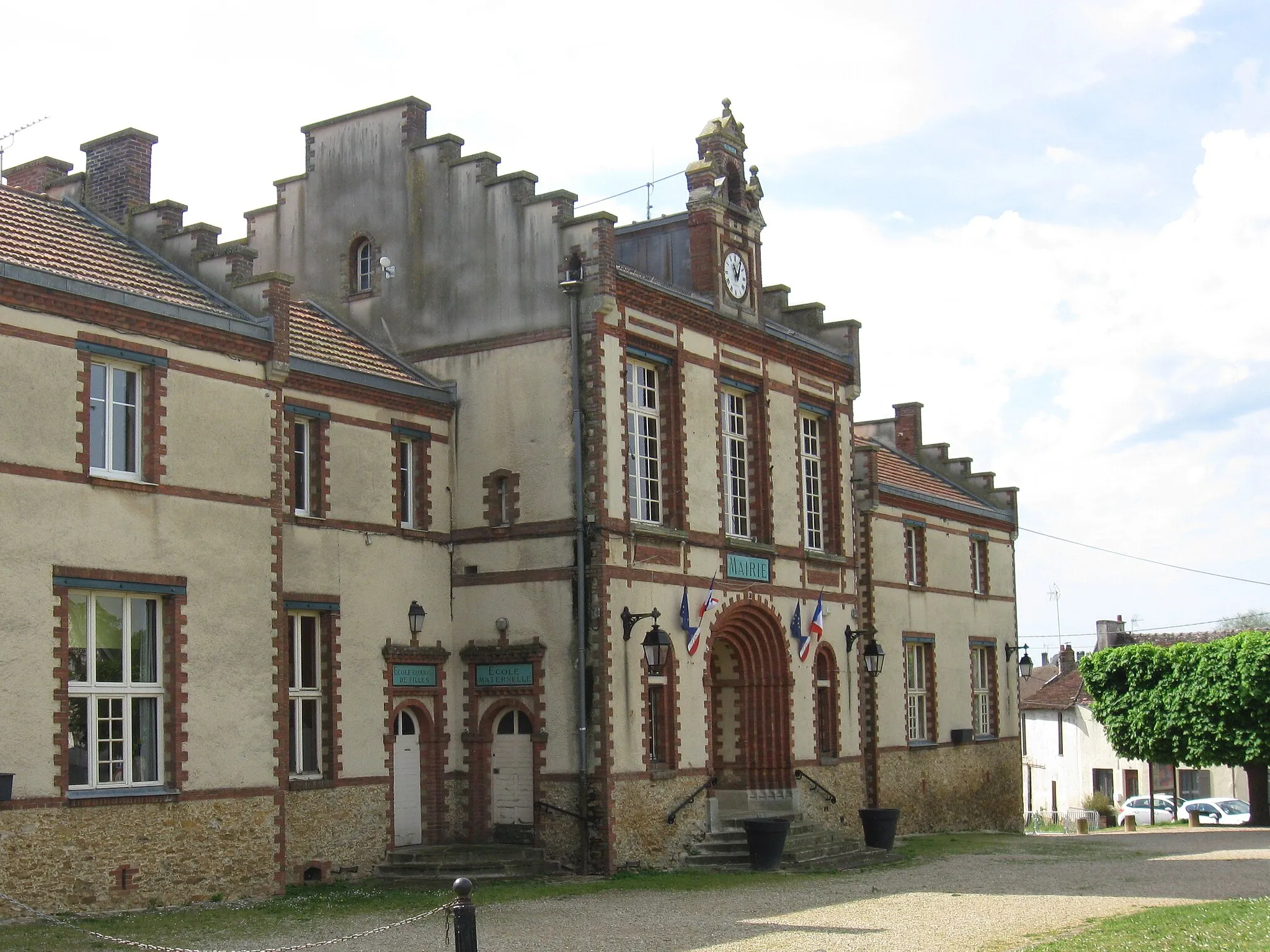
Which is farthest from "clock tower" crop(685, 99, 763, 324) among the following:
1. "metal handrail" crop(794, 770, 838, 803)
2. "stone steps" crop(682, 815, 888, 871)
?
"stone steps" crop(682, 815, 888, 871)

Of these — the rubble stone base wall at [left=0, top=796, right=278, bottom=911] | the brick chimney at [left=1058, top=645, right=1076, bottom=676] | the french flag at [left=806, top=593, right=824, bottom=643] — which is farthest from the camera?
the brick chimney at [left=1058, top=645, right=1076, bottom=676]

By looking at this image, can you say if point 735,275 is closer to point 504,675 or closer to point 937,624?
point 504,675

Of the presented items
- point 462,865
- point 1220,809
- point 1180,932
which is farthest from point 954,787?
point 1180,932

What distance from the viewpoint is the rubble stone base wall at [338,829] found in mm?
21344

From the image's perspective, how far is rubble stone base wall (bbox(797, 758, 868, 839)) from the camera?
28.6m

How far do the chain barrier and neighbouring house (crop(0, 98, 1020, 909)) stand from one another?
23 centimetres

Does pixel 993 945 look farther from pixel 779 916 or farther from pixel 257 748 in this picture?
pixel 257 748

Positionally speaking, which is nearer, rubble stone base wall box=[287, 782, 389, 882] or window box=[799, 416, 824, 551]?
rubble stone base wall box=[287, 782, 389, 882]

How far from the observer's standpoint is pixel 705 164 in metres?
27.4

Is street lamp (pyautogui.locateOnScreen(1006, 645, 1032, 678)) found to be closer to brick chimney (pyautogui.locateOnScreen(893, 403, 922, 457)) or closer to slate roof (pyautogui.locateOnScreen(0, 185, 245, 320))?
brick chimney (pyautogui.locateOnScreen(893, 403, 922, 457))

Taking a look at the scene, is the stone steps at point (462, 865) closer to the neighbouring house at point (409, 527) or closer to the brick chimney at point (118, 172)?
the neighbouring house at point (409, 527)

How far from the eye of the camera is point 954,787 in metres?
36.2

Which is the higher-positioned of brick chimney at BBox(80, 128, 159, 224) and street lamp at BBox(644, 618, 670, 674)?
brick chimney at BBox(80, 128, 159, 224)

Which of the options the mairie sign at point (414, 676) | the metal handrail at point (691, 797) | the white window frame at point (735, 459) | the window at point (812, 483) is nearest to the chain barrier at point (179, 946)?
the mairie sign at point (414, 676)
